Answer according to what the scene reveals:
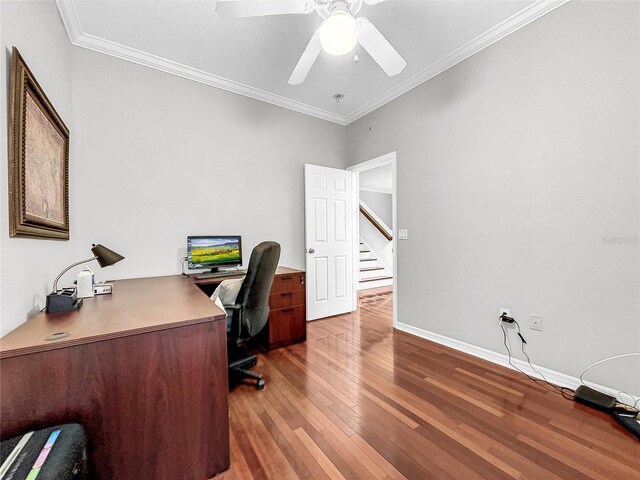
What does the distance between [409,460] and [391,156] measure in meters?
2.82

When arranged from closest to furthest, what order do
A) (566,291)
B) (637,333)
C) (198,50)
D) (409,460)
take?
(409,460) < (637,333) < (566,291) < (198,50)

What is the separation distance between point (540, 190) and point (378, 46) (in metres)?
1.59

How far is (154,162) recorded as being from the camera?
8.52 ft

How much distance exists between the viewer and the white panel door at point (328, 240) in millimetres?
3441

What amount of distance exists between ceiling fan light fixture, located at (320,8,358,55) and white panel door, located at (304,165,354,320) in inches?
78.2

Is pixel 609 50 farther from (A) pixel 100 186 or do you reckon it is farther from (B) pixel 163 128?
(A) pixel 100 186

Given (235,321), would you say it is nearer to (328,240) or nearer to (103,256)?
(103,256)

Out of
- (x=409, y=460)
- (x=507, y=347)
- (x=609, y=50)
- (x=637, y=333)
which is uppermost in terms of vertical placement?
(x=609, y=50)

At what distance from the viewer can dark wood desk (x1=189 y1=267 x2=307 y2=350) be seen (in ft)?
8.57

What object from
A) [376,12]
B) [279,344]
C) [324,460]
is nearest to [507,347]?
[324,460]

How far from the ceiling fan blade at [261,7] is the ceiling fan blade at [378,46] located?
320 mm

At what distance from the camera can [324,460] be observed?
131cm

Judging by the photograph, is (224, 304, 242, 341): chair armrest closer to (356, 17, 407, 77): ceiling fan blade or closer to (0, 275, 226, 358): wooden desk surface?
(0, 275, 226, 358): wooden desk surface

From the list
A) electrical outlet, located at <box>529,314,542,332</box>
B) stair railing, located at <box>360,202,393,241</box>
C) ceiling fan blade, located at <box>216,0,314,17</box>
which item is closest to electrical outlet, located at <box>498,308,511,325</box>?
electrical outlet, located at <box>529,314,542,332</box>
